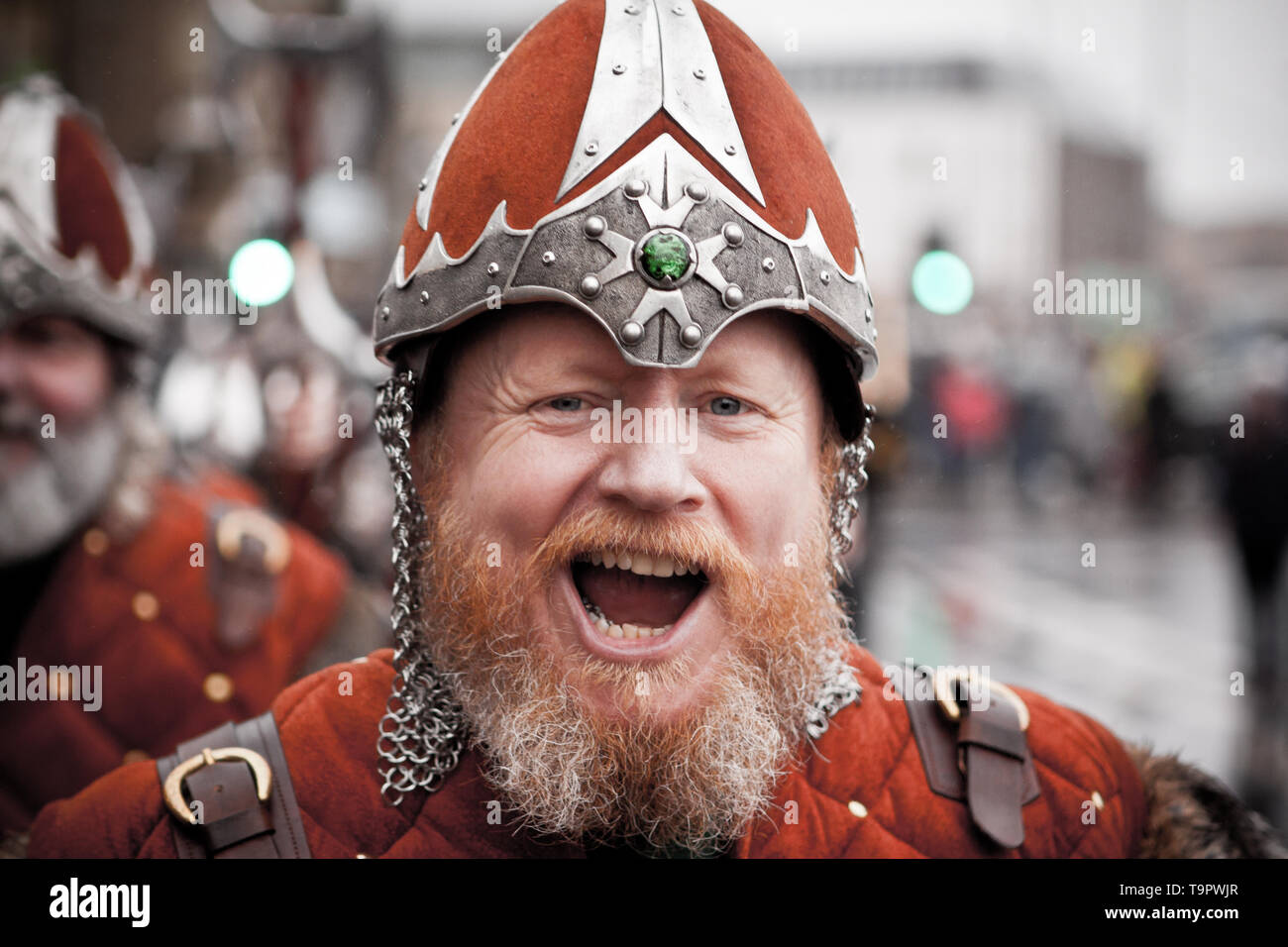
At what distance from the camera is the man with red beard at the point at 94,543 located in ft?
9.57

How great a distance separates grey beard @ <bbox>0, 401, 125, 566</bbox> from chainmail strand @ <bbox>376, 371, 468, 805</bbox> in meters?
1.52

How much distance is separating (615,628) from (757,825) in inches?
19.1

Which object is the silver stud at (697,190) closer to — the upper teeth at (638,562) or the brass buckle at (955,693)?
the upper teeth at (638,562)

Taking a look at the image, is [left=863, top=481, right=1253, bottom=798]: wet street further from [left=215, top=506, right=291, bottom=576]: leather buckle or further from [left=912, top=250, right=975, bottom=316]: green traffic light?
[left=215, top=506, right=291, bottom=576]: leather buckle

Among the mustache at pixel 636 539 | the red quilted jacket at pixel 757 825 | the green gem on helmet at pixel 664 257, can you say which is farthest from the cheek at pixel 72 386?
the green gem on helmet at pixel 664 257

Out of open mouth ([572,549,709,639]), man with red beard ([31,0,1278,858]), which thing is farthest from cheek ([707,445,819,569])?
open mouth ([572,549,709,639])

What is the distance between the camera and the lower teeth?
1.84m

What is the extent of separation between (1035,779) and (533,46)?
1589 mm

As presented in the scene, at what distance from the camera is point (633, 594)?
6.18ft

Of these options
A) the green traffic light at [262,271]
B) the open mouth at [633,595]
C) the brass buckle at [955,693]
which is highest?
the green traffic light at [262,271]

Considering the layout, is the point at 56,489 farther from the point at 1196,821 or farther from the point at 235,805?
the point at 1196,821

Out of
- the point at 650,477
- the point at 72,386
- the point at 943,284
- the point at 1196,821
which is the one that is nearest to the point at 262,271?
the point at 72,386

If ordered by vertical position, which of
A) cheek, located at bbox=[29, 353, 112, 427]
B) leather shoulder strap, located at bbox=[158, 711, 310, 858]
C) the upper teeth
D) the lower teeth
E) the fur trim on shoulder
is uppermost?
cheek, located at bbox=[29, 353, 112, 427]
